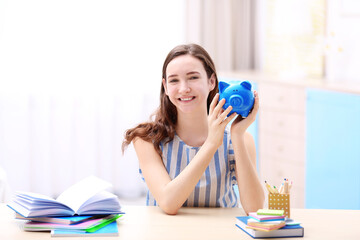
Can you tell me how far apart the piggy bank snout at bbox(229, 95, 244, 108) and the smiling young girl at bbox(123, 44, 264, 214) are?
6cm

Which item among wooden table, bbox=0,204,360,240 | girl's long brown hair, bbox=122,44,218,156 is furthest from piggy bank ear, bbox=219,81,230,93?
wooden table, bbox=0,204,360,240

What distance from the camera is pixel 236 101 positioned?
5.66 ft

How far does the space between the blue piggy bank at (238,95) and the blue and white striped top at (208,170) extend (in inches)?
11.5

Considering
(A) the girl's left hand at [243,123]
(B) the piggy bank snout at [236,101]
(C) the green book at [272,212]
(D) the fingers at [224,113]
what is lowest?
(C) the green book at [272,212]

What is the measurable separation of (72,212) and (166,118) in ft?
1.87

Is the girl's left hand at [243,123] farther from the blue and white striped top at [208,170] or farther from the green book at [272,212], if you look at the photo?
the green book at [272,212]

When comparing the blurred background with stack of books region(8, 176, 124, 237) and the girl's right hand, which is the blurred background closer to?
the girl's right hand

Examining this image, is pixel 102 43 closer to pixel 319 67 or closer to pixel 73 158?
pixel 73 158

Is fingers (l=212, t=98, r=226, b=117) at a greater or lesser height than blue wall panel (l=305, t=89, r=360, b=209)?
greater

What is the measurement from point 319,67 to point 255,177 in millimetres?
2313

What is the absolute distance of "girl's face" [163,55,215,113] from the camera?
1.93 metres

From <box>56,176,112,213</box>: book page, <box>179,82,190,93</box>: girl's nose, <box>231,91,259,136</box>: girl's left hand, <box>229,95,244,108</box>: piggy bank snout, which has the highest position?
<box>179,82,190,93</box>: girl's nose

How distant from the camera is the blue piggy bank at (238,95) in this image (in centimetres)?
171

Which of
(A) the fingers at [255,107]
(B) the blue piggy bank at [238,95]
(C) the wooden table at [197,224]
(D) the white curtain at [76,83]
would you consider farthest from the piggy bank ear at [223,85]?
(D) the white curtain at [76,83]
